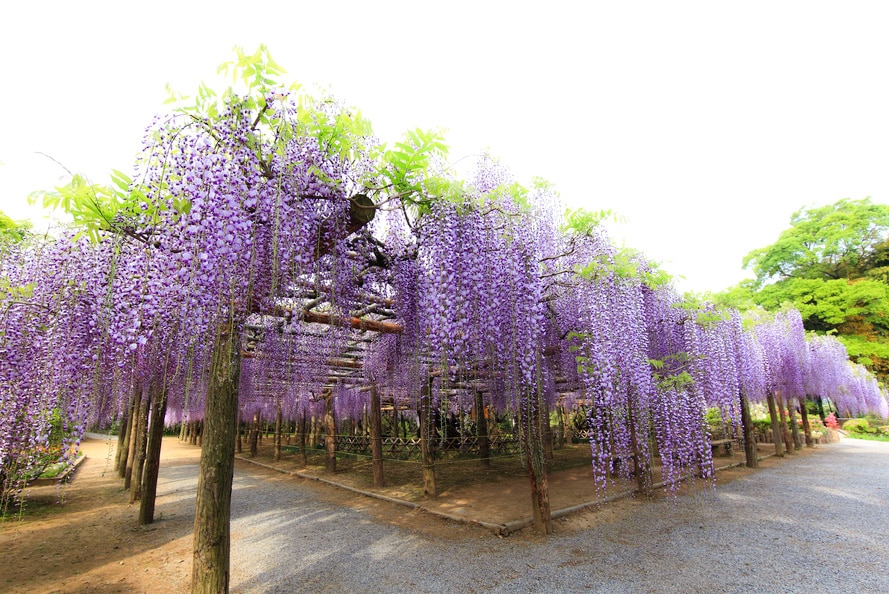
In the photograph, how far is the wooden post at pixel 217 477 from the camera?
143 inches

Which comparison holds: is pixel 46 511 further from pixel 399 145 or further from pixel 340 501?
pixel 399 145

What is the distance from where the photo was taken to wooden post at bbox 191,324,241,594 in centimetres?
362

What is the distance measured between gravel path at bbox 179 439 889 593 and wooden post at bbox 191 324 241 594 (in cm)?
130

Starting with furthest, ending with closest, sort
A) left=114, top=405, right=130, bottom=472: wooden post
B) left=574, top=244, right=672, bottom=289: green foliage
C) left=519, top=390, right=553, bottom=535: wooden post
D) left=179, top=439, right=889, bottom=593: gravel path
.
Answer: left=114, top=405, right=130, bottom=472: wooden post → left=519, top=390, right=553, bottom=535: wooden post → left=574, top=244, right=672, bottom=289: green foliage → left=179, top=439, right=889, bottom=593: gravel path

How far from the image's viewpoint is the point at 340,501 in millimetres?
8828

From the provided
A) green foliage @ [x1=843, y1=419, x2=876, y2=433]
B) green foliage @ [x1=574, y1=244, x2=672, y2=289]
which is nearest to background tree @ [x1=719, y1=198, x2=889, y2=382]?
green foliage @ [x1=843, y1=419, x2=876, y2=433]

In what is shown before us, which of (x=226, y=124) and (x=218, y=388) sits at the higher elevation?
(x=226, y=124)

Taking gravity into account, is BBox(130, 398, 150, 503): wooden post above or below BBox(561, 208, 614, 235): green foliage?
below

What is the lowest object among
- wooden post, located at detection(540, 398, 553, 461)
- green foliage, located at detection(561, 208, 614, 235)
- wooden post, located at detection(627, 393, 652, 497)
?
wooden post, located at detection(627, 393, 652, 497)

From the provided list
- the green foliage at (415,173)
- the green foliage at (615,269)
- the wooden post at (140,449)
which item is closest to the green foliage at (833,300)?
the green foliage at (615,269)

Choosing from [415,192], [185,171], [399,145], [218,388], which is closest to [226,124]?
[185,171]

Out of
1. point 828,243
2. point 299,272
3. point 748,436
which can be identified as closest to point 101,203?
point 299,272

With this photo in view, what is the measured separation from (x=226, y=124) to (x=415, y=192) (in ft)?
5.74

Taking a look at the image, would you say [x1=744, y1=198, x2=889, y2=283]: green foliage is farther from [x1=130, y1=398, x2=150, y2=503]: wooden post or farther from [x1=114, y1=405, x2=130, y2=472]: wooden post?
[x1=114, y1=405, x2=130, y2=472]: wooden post
